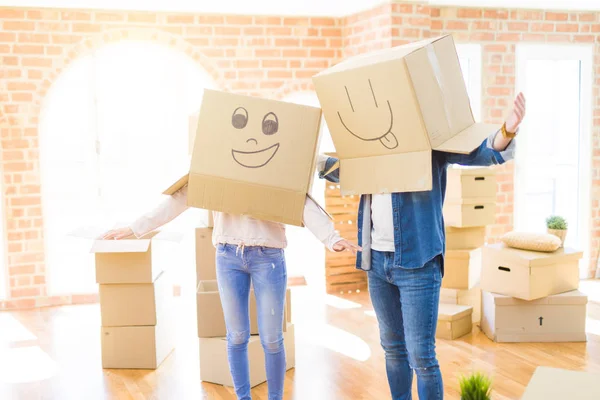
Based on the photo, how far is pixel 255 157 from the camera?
2.25 meters

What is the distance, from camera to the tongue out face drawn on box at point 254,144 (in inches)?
88.1

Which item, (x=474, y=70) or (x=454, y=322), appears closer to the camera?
(x=454, y=322)

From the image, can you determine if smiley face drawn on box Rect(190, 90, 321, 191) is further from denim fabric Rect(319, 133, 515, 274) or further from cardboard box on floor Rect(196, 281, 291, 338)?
cardboard box on floor Rect(196, 281, 291, 338)

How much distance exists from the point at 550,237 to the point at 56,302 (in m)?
3.44

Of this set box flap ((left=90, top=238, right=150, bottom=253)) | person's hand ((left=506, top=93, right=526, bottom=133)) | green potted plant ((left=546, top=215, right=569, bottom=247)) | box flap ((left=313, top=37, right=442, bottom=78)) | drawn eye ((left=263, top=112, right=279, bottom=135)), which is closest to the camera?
person's hand ((left=506, top=93, right=526, bottom=133))

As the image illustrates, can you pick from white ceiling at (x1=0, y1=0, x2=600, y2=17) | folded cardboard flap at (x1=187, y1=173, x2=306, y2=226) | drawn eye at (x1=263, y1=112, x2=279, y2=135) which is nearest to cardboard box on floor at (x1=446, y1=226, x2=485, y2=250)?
white ceiling at (x1=0, y1=0, x2=600, y2=17)

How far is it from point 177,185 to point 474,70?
11.1ft

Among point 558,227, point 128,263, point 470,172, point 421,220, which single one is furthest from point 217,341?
point 558,227

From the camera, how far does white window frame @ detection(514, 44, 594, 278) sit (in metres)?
Result: 5.14

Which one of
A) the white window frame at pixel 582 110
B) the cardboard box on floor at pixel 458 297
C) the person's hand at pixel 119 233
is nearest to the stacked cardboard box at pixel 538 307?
the cardboard box on floor at pixel 458 297

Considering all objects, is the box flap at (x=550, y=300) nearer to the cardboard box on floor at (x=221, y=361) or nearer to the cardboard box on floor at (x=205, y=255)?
the cardboard box on floor at (x=221, y=361)

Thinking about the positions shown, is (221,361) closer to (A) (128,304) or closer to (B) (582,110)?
(A) (128,304)

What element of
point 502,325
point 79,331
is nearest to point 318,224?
point 502,325

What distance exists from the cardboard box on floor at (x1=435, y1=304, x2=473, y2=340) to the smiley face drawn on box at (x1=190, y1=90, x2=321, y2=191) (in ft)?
5.96
